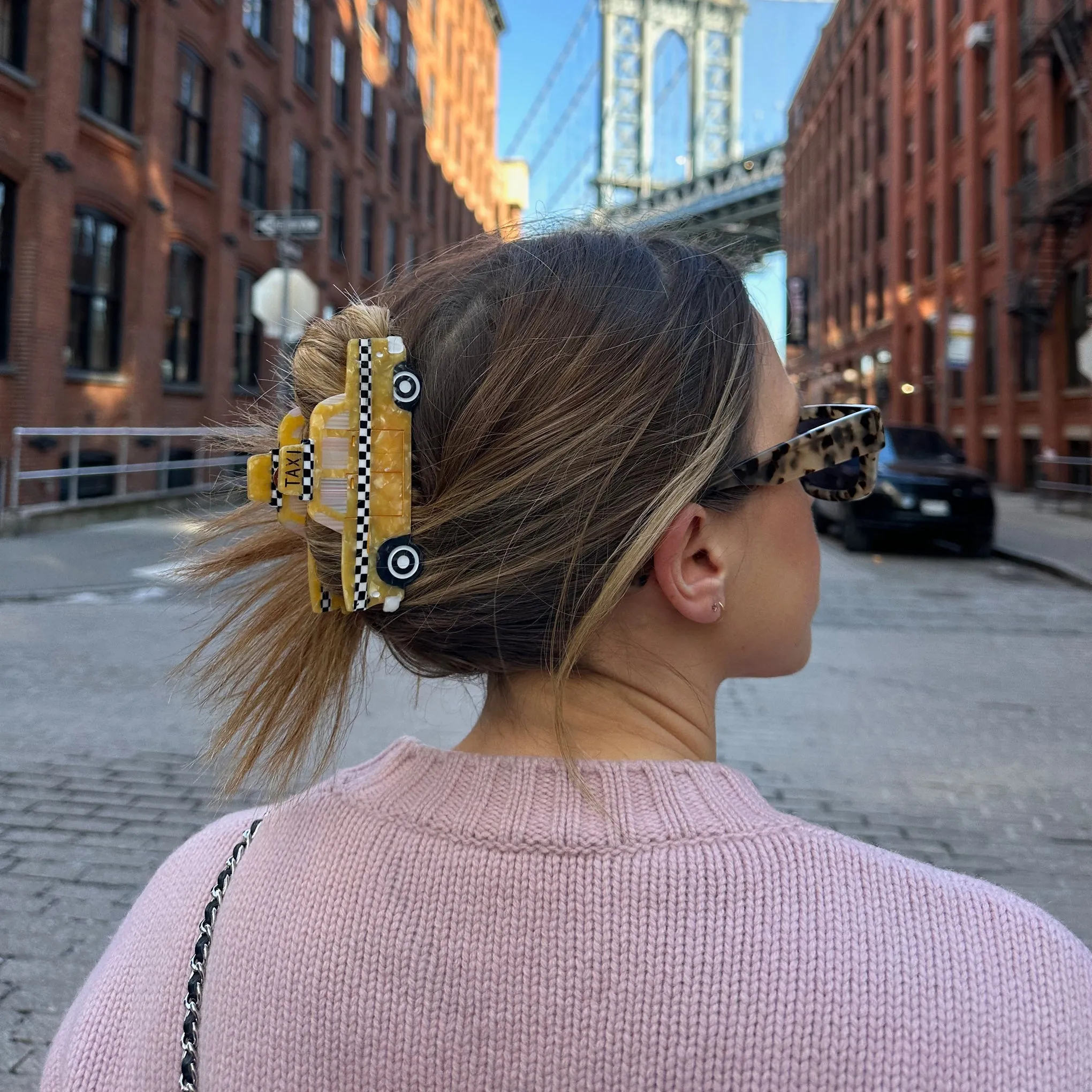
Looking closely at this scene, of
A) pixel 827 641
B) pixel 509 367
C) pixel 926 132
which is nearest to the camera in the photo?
pixel 509 367

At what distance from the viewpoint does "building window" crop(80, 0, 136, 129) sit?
49.2ft

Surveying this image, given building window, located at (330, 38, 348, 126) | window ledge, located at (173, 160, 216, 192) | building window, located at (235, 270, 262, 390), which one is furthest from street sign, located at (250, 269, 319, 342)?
building window, located at (330, 38, 348, 126)

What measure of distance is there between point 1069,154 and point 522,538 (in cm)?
2389

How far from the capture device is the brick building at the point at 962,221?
22.0 metres

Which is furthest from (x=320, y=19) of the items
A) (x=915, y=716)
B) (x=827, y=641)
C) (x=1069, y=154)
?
(x=915, y=716)

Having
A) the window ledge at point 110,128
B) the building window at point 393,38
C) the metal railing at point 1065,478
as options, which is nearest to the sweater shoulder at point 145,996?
the window ledge at point 110,128

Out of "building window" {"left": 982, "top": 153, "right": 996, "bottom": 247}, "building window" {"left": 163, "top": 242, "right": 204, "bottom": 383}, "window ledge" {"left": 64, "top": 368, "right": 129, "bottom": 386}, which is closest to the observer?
"window ledge" {"left": 64, "top": 368, "right": 129, "bottom": 386}

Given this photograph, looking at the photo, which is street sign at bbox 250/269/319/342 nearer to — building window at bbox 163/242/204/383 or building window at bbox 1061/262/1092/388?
building window at bbox 163/242/204/383

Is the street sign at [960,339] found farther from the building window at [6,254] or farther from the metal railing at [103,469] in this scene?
the building window at [6,254]

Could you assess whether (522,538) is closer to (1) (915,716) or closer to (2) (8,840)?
(2) (8,840)

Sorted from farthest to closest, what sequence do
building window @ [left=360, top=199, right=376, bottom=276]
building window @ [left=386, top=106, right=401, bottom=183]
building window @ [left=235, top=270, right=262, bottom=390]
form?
1. building window @ [left=386, top=106, right=401, bottom=183]
2. building window @ [left=360, top=199, right=376, bottom=276]
3. building window @ [left=235, top=270, right=262, bottom=390]

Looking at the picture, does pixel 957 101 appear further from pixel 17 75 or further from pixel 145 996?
pixel 145 996

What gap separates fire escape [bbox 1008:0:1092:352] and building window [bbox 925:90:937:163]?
764 cm

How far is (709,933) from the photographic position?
0.80m
